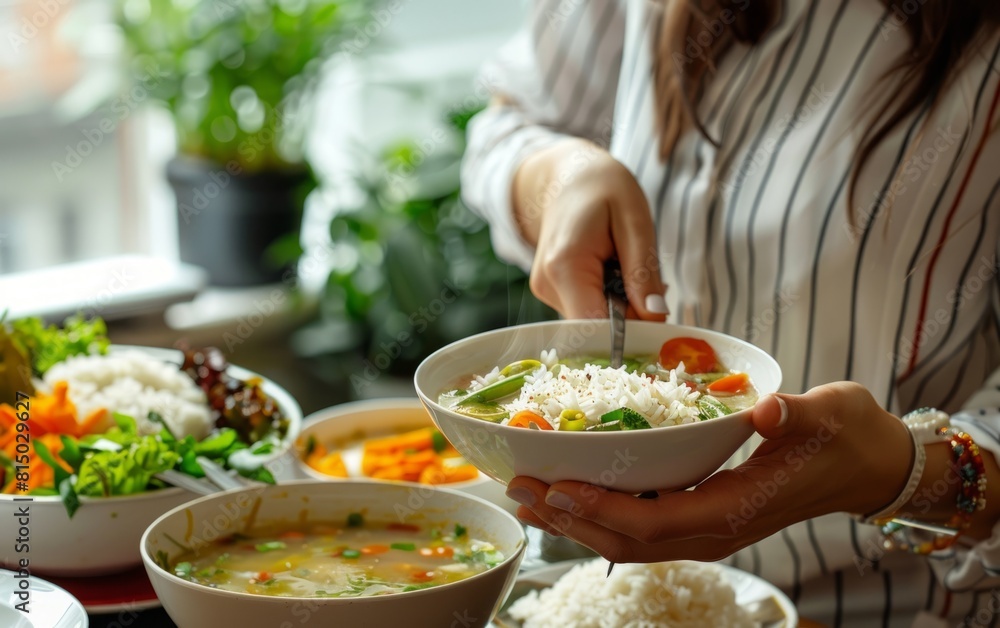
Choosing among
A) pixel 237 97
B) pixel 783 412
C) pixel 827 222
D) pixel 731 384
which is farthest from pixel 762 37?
pixel 237 97

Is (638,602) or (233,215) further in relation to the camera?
(233,215)

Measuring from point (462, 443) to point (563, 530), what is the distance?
0.13m

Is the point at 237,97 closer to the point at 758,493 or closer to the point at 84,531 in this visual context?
the point at 84,531

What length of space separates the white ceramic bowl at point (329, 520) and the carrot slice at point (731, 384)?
0.28 metres

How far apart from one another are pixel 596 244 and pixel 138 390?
74 centimetres

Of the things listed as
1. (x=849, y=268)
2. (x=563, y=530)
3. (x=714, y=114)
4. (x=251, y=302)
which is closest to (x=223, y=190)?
(x=251, y=302)

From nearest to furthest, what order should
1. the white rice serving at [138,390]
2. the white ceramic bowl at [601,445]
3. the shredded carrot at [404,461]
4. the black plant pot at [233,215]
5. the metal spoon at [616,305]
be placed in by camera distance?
the white ceramic bowl at [601,445] → the metal spoon at [616,305] → the white rice serving at [138,390] → the shredded carrot at [404,461] → the black plant pot at [233,215]

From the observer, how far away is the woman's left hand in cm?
96

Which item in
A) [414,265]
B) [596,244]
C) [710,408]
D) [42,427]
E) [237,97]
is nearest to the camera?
[710,408]

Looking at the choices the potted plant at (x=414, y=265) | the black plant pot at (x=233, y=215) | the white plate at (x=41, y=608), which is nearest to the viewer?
the white plate at (x=41, y=608)

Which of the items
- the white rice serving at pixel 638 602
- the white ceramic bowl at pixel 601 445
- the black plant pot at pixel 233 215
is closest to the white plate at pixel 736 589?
the white rice serving at pixel 638 602

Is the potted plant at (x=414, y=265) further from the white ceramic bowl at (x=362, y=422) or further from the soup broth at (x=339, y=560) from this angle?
the soup broth at (x=339, y=560)

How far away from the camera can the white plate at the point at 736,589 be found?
1.23m

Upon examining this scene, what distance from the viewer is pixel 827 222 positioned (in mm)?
1461
